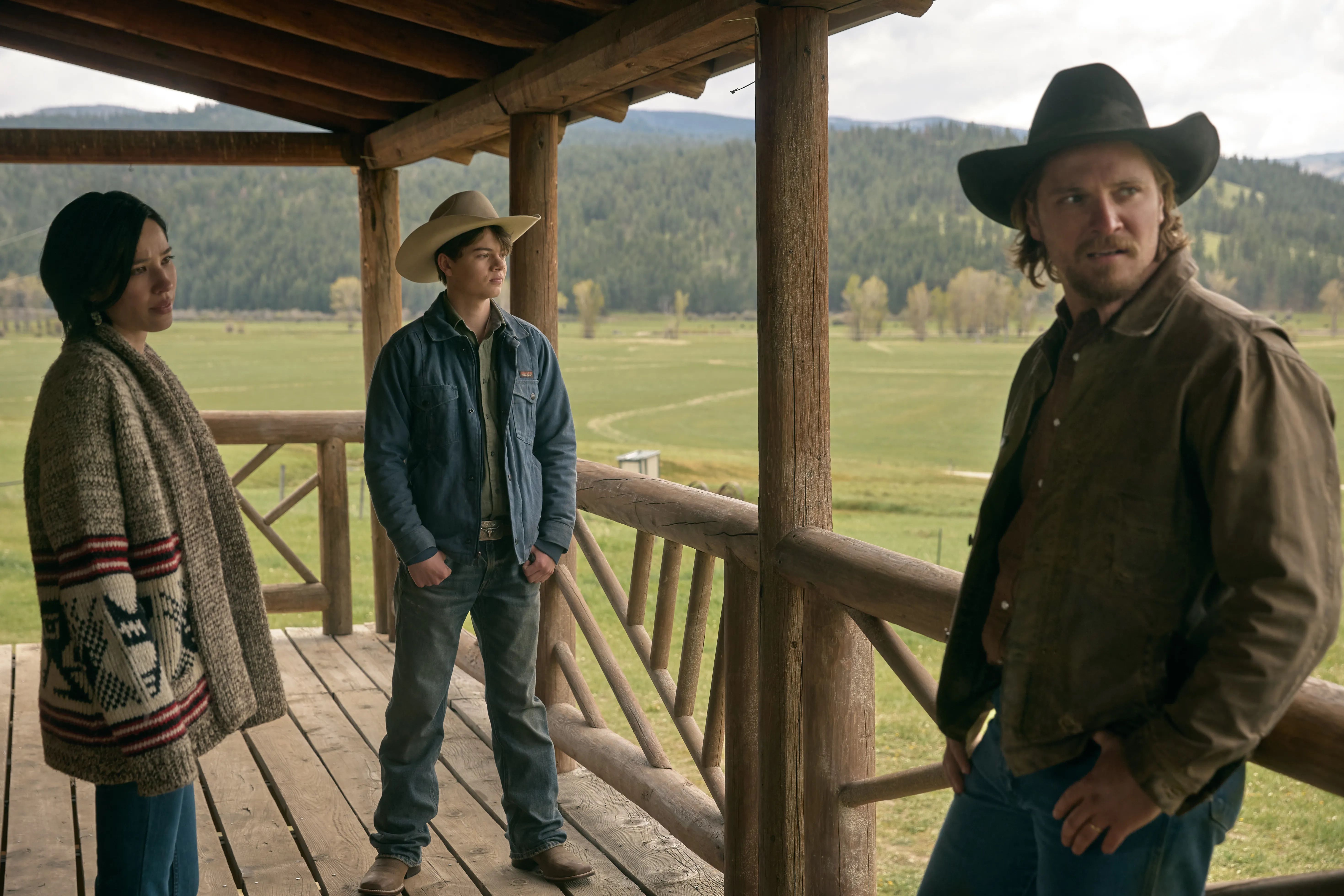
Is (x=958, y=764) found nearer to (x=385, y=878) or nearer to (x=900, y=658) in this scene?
(x=900, y=658)

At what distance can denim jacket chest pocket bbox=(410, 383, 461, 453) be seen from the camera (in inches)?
100

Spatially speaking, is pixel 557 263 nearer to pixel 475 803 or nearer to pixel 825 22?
pixel 825 22

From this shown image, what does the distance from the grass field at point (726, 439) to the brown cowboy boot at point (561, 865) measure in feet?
21.1

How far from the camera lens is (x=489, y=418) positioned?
8.58 ft

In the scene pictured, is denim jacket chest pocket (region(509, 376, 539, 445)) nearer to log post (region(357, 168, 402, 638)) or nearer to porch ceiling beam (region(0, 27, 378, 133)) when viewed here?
porch ceiling beam (region(0, 27, 378, 133))

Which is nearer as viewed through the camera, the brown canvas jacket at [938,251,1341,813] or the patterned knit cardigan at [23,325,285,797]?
the brown canvas jacket at [938,251,1341,813]

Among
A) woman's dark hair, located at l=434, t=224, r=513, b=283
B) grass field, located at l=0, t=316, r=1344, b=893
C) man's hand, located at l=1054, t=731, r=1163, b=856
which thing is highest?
woman's dark hair, located at l=434, t=224, r=513, b=283

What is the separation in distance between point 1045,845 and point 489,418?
1691mm

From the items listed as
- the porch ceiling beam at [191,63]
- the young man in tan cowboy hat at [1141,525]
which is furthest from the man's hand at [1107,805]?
the porch ceiling beam at [191,63]

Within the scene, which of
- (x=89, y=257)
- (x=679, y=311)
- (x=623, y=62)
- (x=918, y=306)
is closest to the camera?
(x=89, y=257)

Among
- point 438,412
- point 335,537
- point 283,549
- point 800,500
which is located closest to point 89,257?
point 438,412

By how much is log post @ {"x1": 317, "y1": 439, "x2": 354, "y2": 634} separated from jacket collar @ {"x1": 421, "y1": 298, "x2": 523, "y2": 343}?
8.48ft

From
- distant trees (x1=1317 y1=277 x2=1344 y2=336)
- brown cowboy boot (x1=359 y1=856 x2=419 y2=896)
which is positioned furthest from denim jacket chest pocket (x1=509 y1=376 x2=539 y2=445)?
distant trees (x1=1317 y1=277 x2=1344 y2=336)

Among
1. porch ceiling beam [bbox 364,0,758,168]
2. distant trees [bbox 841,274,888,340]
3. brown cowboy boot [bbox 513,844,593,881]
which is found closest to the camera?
porch ceiling beam [bbox 364,0,758,168]
